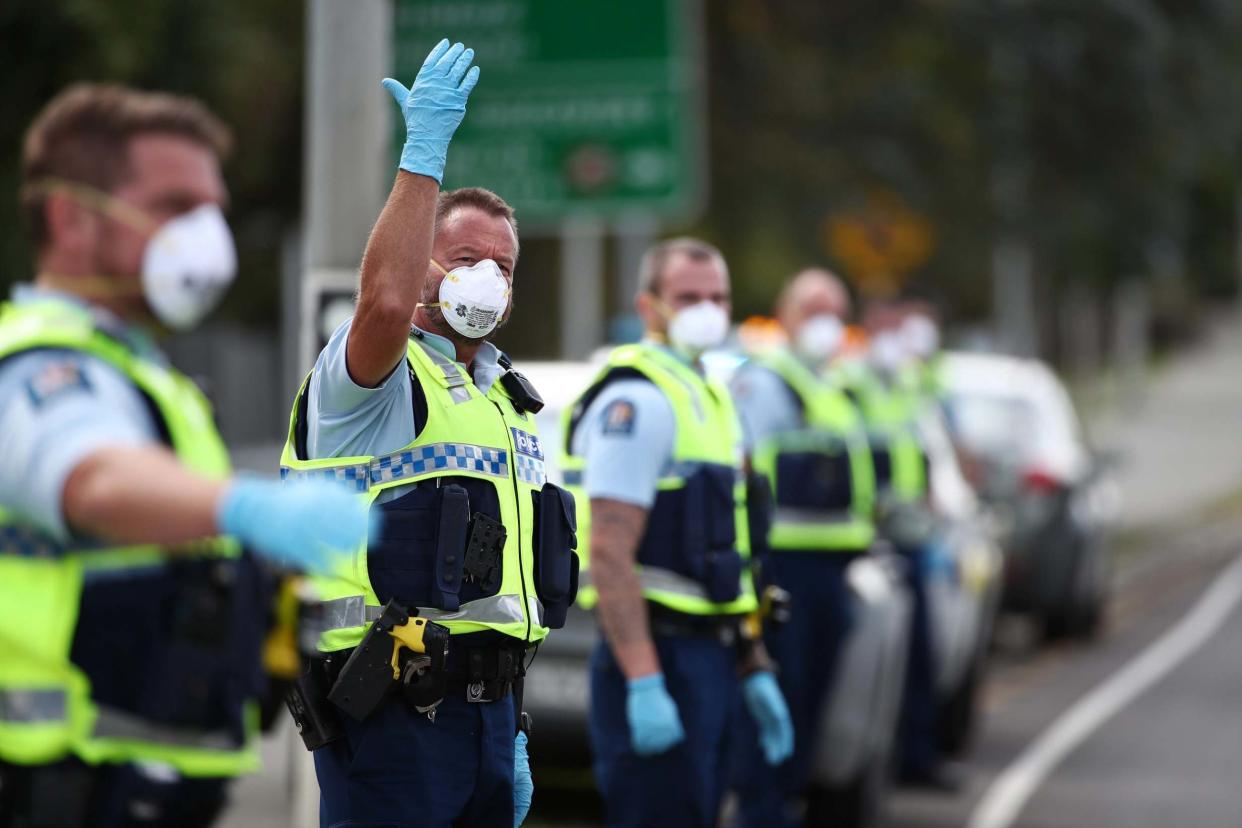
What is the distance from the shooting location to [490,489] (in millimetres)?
4250

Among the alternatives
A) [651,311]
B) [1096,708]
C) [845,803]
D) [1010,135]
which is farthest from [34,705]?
[1010,135]

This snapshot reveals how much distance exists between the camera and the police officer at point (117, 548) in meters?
3.29

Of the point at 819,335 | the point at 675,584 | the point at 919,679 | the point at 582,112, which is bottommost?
the point at 919,679

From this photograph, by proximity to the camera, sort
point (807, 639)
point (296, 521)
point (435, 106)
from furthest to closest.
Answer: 1. point (807, 639)
2. point (435, 106)
3. point (296, 521)

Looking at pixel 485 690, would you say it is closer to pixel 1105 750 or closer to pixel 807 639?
pixel 807 639

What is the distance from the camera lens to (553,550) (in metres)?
4.40

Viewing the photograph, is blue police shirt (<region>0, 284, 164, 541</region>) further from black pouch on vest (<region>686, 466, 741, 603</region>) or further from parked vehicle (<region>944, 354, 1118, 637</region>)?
parked vehicle (<region>944, 354, 1118, 637</region>)

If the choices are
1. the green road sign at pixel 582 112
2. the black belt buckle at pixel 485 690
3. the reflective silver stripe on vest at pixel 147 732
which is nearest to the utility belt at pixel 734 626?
the black belt buckle at pixel 485 690

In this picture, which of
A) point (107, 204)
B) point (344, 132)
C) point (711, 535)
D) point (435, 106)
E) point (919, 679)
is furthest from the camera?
point (919, 679)

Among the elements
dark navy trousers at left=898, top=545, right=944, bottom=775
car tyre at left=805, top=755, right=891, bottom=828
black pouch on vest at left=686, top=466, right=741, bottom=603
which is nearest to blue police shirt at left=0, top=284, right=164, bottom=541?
black pouch on vest at left=686, top=466, right=741, bottom=603

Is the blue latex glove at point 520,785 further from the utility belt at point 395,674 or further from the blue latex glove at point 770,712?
the blue latex glove at point 770,712

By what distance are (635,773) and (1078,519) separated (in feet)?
32.1

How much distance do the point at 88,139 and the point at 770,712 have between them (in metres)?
3.33

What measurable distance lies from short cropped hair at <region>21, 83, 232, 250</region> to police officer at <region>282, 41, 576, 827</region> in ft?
1.94
